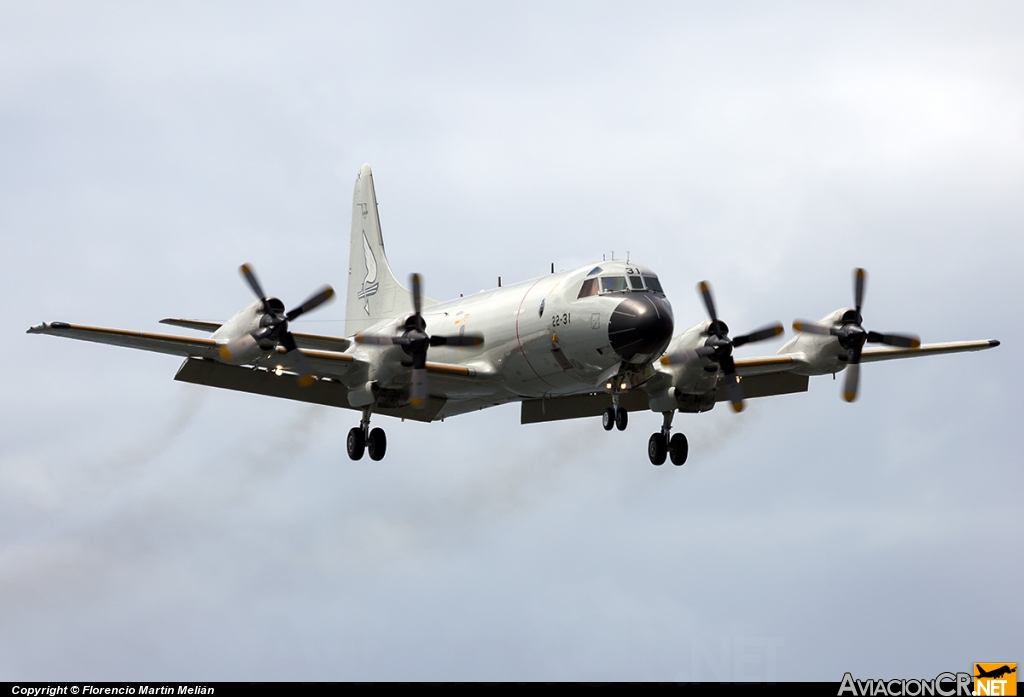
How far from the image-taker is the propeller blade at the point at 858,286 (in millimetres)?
34906

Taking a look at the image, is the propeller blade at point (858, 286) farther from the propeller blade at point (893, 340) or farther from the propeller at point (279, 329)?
the propeller at point (279, 329)

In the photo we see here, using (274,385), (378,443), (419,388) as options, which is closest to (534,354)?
(419,388)

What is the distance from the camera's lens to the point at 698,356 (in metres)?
34.1

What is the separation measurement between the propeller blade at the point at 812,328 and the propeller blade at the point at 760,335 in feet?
4.11

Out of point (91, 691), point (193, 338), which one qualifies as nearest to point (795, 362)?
point (193, 338)

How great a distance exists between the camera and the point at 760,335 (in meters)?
33.7

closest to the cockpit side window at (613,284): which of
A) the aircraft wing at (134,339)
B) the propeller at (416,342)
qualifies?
the propeller at (416,342)

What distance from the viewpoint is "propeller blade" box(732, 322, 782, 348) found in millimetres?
33406

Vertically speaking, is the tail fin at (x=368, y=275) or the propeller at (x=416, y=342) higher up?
the tail fin at (x=368, y=275)

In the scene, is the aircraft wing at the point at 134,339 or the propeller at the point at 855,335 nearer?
the aircraft wing at the point at 134,339

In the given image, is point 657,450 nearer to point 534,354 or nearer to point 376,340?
point 534,354

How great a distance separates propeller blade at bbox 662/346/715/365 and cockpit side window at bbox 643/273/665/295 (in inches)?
78.7

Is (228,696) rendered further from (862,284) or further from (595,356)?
(862,284)

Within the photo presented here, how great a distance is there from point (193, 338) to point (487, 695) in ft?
37.4
